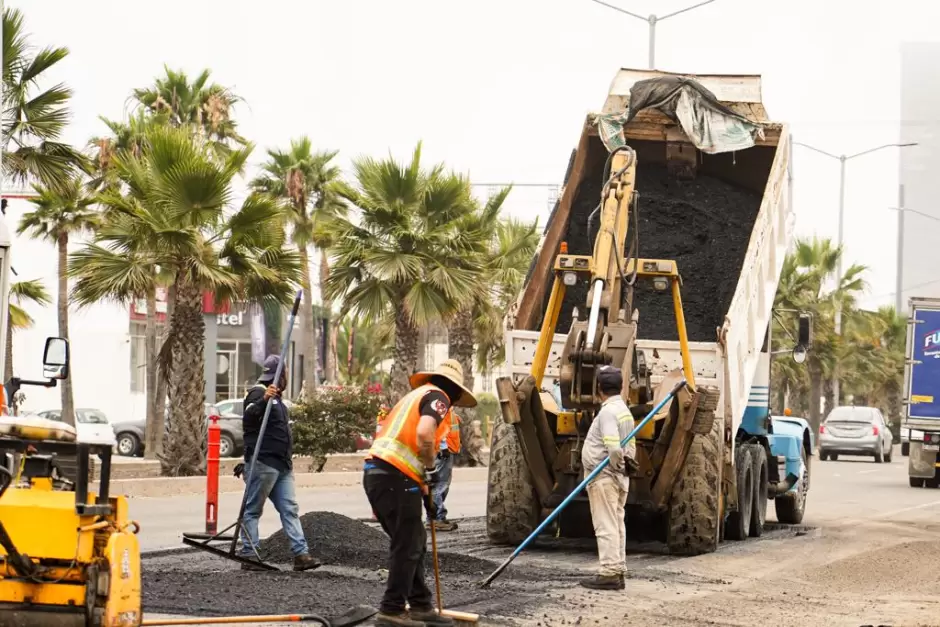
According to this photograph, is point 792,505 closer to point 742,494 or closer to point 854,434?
point 742,494

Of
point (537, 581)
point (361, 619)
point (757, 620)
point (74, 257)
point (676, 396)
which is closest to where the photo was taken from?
point (361, 619)

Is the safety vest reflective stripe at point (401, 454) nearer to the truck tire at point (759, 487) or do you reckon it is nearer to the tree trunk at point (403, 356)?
the truck tire at point (759, 487)

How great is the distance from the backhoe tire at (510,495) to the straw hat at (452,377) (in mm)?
4711

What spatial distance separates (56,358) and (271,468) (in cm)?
295

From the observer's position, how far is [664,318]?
14477 millimetres

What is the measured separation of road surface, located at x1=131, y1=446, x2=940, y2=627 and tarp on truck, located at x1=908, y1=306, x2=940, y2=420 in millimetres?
6487

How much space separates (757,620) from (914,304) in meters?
20.3

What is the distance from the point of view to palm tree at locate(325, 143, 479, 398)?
27141 millimetres

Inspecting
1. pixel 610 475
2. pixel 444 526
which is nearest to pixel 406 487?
pixel 610 475

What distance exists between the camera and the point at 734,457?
15406 millimetres

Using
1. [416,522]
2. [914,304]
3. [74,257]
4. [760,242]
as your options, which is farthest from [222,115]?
[416,522]

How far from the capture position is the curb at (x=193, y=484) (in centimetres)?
2094

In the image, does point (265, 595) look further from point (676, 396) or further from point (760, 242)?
Result: point (760, 242)

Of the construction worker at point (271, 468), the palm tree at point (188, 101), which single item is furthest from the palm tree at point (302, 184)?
the construction worker at point (271, 468)
